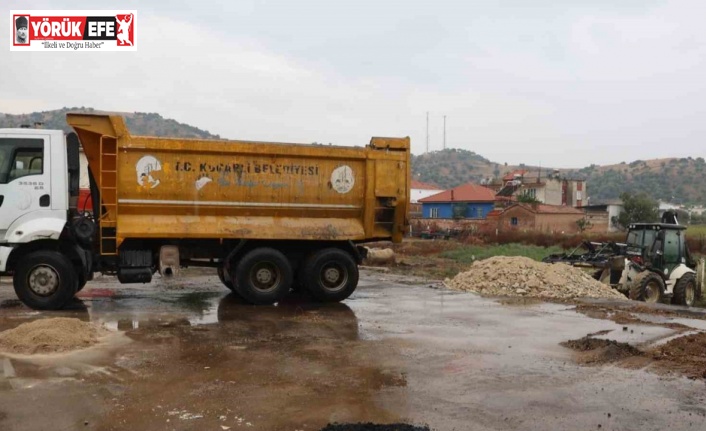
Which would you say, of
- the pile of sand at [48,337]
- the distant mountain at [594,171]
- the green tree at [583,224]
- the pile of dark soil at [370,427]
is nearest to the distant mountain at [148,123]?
the distant mountain at [594,171]

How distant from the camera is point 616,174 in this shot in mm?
115688

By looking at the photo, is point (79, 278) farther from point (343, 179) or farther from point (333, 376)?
point (333, 376)

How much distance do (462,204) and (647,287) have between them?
2033 inches

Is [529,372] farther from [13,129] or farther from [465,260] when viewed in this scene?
[465,260]

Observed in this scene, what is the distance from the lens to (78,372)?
261 inches

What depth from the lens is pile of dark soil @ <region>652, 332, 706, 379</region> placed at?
7273mm

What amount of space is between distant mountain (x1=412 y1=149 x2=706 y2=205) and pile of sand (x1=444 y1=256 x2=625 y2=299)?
83.4 m

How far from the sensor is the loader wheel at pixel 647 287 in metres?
15.7

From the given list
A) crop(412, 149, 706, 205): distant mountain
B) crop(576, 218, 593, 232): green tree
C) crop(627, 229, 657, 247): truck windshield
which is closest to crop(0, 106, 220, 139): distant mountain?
Result: crop(412, 149, 706, 205): distant mountain

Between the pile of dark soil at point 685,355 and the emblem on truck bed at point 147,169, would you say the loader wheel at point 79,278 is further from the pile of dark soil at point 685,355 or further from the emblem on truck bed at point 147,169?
the pile of dark soil at point 685,355

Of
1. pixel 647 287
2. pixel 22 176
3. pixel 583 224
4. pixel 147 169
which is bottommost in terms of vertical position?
pixel 647 287

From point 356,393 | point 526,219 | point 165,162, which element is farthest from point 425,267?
point 526,219

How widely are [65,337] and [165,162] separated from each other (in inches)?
163

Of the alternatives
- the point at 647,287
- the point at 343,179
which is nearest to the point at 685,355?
the point at 343,179
